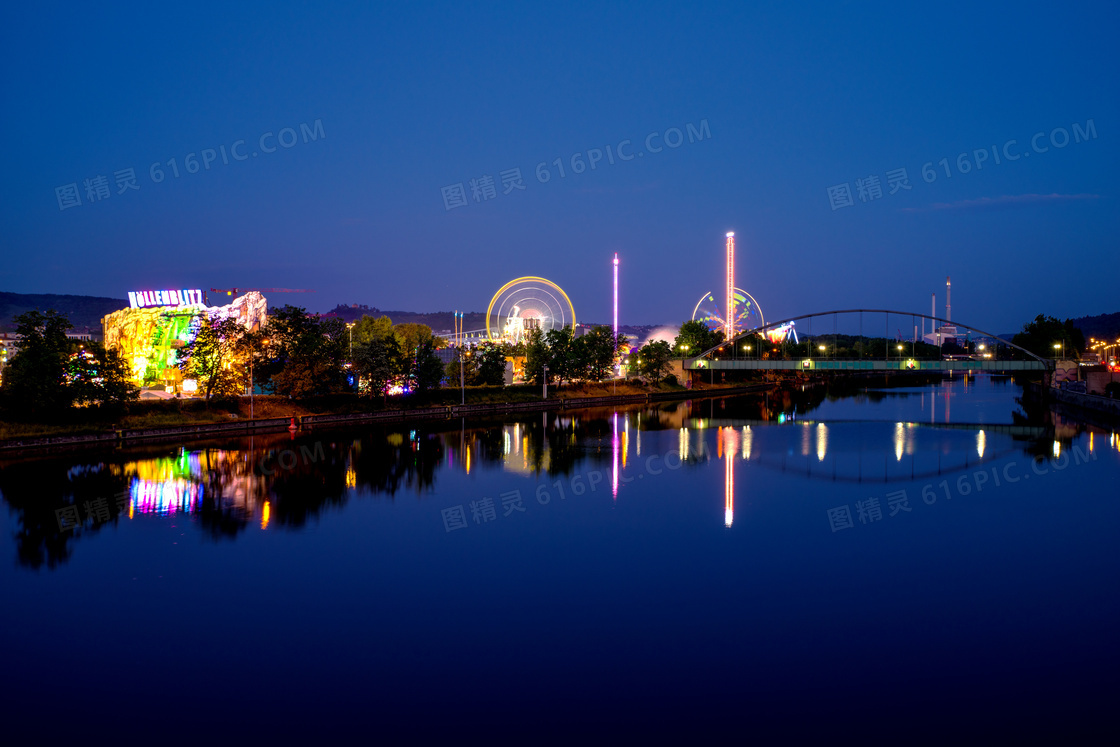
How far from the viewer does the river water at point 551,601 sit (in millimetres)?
11984

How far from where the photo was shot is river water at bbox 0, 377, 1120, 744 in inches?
472

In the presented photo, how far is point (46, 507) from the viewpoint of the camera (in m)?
25.1

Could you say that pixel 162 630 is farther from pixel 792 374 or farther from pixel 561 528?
pixel 792 374

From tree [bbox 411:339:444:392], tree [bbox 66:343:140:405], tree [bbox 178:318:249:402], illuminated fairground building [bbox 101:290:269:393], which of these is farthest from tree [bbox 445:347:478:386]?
tree [bbox 66:343:140:405]

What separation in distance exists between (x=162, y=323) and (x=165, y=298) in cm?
351

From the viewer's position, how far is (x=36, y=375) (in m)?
37.1

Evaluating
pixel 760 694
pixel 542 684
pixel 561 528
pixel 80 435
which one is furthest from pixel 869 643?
pixel 80 435

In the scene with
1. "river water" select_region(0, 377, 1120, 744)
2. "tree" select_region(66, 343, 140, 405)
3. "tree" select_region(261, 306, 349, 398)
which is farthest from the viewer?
"tree" select_region(261, 306, 349, 398)

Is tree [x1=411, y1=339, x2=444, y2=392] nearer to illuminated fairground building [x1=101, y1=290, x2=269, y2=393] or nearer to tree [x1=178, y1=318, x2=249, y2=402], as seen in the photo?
illuminated fairground building [x1=101, y1=290, x2=269, y2=393]

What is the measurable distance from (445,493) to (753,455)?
1702 centimetres

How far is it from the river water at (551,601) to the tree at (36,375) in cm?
449

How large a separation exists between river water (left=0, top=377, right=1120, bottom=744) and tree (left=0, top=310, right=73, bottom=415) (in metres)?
4.49

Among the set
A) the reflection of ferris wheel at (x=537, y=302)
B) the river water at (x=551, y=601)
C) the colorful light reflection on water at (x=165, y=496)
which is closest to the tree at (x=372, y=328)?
the reflection of ferris wheel at (x=537, y=302)

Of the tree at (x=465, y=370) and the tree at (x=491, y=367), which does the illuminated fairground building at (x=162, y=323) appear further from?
the tree at (x=491, y=367)
